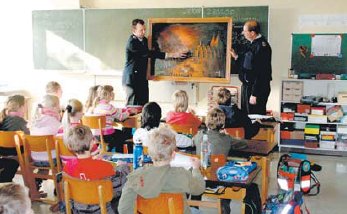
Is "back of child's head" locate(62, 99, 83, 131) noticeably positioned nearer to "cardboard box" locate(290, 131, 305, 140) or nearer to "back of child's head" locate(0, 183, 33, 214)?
"back of child's head" locate(0, 183, 33, 214)

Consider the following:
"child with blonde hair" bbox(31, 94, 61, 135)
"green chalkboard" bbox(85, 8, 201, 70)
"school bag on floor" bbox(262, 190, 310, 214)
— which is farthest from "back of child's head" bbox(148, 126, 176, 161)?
"green chalkboard" bbox(85, 8, 201, 70)

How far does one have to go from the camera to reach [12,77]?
8688mm

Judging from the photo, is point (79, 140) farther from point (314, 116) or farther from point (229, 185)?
point (314, 116)

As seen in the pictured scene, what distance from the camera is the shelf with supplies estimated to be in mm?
7141

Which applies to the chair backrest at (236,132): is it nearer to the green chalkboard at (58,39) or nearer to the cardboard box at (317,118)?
the cardboard box at (317,118)

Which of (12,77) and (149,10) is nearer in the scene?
(149,10)

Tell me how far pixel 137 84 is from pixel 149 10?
162 centimetres

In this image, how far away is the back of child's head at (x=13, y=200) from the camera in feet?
6.22

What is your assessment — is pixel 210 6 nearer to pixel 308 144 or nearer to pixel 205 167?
pixel 308 144

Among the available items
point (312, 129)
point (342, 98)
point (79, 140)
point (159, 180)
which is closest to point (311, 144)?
point (312, 129)

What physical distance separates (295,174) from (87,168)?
2.67 m

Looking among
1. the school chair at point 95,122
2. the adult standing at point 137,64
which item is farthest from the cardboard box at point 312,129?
the school chair at point 95,122

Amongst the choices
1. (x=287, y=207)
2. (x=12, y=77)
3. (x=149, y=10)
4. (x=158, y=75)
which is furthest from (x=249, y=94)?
(x=12, y=77)

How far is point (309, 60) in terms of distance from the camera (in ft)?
23.9
